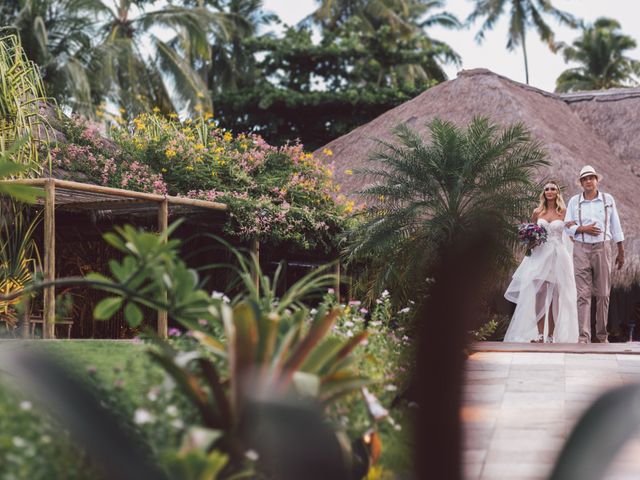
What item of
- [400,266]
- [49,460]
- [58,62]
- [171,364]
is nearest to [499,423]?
[171,364]

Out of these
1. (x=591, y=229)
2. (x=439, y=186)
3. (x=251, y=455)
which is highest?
(x=439, y=186)

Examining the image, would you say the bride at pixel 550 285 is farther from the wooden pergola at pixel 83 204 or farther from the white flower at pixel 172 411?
the white flower at pixel 172 411

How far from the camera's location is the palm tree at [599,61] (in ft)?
127

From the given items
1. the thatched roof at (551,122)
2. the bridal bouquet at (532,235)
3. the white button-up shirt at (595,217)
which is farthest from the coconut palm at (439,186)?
the thatched roof at (551,122)

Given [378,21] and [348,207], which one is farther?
[378,21]

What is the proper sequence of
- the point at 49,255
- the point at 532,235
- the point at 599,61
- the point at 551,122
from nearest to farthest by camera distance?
the point at 49,255 → the point at 532,235 → the point at 551,122 → the point at 599,61

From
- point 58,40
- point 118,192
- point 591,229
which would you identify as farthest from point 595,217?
point 58,40

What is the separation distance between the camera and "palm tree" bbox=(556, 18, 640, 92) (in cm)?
3869

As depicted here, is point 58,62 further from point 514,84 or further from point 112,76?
point 514,84

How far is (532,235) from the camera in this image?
9352 mm

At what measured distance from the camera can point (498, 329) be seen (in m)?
12.3

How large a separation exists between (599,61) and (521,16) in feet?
21.1

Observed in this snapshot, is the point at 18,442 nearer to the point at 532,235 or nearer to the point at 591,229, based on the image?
the point at 532,235

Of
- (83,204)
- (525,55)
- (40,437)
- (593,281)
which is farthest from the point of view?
(525,55)
